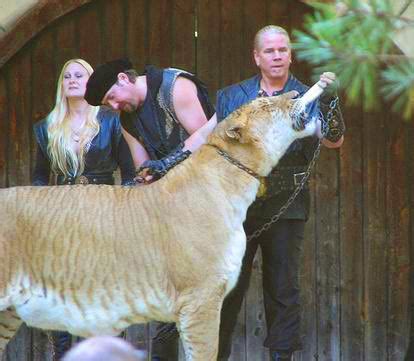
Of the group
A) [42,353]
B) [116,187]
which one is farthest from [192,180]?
[42,353]

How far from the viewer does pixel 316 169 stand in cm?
751

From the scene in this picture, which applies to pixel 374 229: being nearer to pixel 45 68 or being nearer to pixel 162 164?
pixel 162 164

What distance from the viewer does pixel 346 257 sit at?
24.8 ft

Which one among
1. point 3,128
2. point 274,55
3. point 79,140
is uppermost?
point 274,55

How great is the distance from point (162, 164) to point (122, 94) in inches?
17.5

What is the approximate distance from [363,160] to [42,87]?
210 cm

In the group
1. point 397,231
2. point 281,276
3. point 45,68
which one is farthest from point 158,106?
point 397,231

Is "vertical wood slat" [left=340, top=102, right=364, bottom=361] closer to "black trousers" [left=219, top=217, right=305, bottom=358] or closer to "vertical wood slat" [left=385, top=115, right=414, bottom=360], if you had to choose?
"vertical wood slat" [left=385, top=115, right=414, bottom=360]

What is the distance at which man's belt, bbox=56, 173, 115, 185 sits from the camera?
20.7 ft

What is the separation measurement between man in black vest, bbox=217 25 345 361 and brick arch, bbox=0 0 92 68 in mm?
1470

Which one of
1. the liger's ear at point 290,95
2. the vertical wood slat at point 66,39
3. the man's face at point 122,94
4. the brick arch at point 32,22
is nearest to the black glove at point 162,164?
the man's face at point 122,94

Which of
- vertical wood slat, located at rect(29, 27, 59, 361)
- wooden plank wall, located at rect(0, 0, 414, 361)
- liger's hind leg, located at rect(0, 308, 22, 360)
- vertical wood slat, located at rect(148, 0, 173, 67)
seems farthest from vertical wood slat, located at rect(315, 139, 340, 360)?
liger's hind leg, located at rect(0, 308, 22, 360)

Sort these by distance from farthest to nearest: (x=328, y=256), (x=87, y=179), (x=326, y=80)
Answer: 1. (x=328, y=256)
2. (x=87, y=179)
3. (x=326, y=80)

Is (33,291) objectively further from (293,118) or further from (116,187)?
(293,118)
